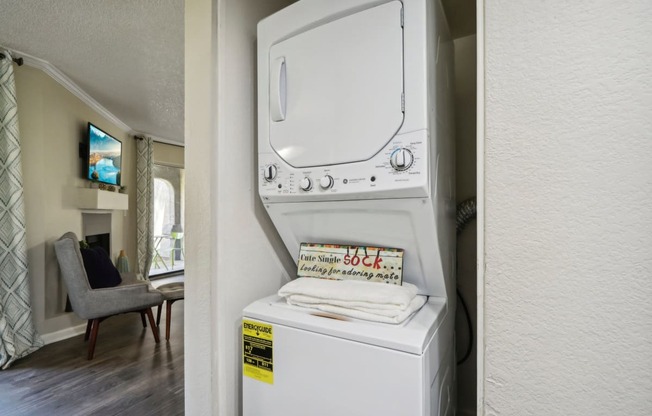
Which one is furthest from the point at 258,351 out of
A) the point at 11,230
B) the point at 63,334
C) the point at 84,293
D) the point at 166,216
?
the point at 166,216

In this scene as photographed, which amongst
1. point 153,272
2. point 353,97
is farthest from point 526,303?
point 153,272

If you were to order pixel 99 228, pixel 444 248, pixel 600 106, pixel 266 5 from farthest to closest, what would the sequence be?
pixel 99 228
pixel 266 5
pixel 444 248
pixel 600 106

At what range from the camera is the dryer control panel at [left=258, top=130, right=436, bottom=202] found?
72cm

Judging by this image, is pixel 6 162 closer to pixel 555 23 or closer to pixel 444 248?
pixel 444 248

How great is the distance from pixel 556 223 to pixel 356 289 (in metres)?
0.47

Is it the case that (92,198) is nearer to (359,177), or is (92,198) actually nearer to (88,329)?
(88,329)

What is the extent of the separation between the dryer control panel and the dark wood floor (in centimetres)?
171

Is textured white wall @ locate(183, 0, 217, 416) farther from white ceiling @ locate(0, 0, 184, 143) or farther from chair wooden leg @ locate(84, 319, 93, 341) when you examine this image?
chair wooden leg @ locate(84, 319, 93, 341)

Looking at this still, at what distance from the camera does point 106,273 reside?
3.07 metres

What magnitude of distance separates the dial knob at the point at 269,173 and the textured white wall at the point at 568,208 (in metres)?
0.59

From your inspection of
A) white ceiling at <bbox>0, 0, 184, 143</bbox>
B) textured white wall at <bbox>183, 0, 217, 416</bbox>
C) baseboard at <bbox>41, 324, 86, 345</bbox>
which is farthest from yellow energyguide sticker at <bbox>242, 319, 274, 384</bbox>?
baseboard at <bbox>41, 324, 86, 345</bbox>

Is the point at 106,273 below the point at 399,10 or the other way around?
below

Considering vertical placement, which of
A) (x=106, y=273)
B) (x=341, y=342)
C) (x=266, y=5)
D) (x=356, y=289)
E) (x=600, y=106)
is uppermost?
(x=266, y=5)

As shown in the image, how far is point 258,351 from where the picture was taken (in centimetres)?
89
